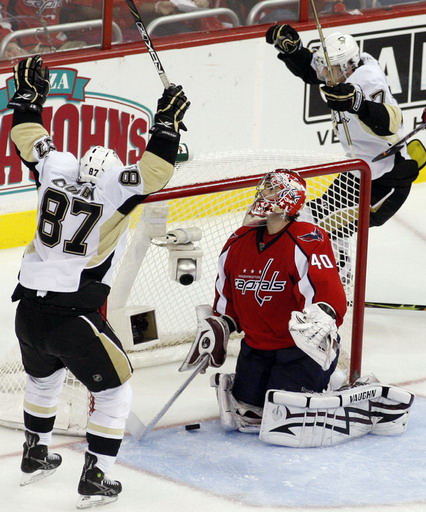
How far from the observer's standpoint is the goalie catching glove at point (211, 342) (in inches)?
183

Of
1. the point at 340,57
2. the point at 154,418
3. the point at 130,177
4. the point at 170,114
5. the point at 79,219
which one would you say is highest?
the point at 340,57

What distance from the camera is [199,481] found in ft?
14.2

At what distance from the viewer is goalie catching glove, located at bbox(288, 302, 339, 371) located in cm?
431

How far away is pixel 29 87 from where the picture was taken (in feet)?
13.9

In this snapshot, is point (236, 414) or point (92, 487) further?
point (236, 414)

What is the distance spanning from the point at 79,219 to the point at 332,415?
122 centimetres

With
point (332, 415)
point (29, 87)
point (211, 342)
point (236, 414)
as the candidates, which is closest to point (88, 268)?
point (29, 87)

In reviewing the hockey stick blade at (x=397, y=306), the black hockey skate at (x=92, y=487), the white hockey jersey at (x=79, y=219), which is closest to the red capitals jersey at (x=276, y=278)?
the white hockey jersey at (x=79, y=219)

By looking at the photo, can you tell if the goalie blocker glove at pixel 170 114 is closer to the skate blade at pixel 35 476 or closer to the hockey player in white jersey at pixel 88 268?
the hockey player in white jersey at pixel 88 268

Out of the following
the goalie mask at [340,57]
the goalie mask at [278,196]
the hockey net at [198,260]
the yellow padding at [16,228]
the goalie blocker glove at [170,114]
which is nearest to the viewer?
the goalie blocker glove at [170,114]

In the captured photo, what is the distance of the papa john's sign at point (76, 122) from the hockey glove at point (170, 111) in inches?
103

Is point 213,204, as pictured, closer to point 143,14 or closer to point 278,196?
point 278,196

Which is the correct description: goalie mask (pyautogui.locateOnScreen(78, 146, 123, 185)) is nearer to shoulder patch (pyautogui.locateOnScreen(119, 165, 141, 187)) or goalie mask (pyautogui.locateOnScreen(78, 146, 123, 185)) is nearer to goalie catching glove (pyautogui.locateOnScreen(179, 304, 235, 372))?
shoulder patch (pyautogui.locateOnScreen(119, 165, 141, 187))

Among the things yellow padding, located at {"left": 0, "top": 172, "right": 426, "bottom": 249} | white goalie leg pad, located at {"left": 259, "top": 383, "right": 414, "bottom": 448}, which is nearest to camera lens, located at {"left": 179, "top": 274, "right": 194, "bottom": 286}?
yellow padding, located at {"left": 0, "top": 172, "right": 426, "bottom": 249}
